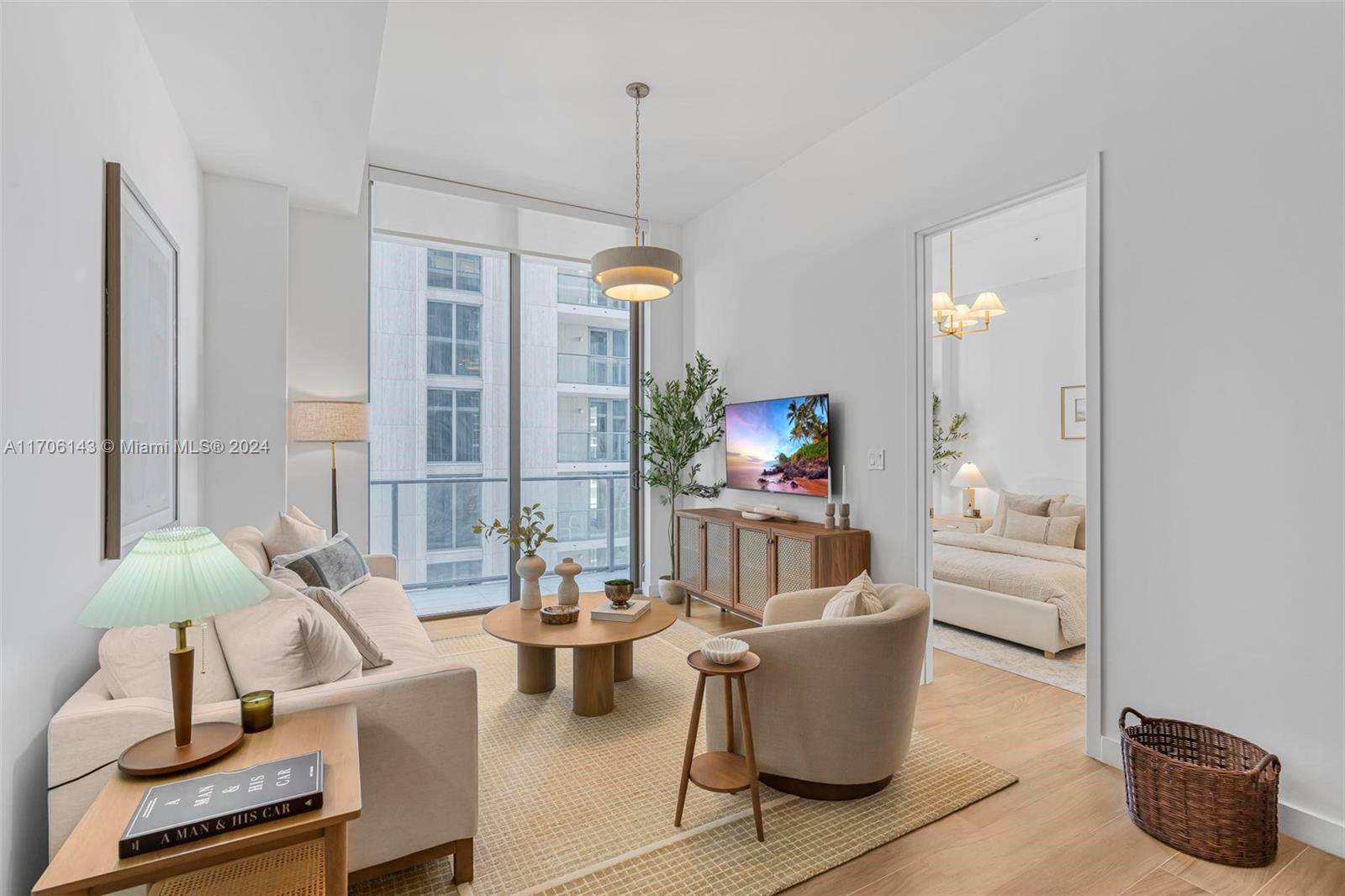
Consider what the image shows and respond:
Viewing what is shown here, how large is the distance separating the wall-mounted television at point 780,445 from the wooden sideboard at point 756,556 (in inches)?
10.1

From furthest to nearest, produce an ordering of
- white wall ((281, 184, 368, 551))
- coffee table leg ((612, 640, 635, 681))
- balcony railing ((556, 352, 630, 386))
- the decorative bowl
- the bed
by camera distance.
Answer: balcony railing ((556, 352, 630, 386)) < white wall ((281, 184, 368, 551)) < the bed < coffee table leg ((612, 640, 635, 681)) < the decorative bowl

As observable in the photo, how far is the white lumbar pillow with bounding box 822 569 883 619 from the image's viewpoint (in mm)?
2291

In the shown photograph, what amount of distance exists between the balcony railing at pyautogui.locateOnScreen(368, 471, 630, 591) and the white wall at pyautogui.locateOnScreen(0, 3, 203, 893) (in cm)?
273

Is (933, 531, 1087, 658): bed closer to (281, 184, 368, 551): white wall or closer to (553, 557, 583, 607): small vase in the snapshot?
(553, 557, 583, 607): small vase

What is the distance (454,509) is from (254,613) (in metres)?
3.16

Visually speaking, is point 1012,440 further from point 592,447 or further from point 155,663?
point 155,663

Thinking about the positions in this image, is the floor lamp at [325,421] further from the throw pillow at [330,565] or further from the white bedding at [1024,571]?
the white bedding at [1024,571]

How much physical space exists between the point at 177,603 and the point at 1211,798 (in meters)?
2.76

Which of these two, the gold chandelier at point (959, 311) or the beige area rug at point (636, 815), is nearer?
the beige area rug at point (636, 815)

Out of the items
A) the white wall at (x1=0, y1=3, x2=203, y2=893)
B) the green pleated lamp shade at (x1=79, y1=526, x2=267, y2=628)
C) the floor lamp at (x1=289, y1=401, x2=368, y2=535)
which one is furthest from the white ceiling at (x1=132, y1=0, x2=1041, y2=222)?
the green pleated lamp shade at (x1=79, y1=526, x2=267, y2=628)

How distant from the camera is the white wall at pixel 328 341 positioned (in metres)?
4.14

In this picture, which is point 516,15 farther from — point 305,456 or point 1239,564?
point 1239,564

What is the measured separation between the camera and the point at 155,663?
165cm

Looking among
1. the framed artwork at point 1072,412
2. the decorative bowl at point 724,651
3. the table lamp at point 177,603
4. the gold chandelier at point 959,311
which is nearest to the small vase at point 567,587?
the decorative bowl at point 724,651
